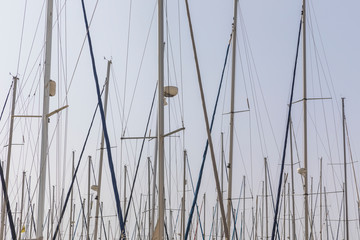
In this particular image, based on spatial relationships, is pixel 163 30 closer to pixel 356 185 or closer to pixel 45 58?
pixel 45 58

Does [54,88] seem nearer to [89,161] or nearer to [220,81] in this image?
[220,81]

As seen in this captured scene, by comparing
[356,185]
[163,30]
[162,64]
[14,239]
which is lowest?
[14,239]

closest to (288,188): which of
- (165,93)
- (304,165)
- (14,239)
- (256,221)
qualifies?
(256,221)

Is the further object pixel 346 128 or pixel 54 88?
pixel 346 128

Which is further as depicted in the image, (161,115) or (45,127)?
(45,127)

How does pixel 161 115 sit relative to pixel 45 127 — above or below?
above

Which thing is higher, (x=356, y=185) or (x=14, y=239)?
(x=356, y=185)

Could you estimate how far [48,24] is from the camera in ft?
45.6

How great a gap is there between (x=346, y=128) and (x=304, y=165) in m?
8.88

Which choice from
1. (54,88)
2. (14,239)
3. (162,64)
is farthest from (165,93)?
(14,239)

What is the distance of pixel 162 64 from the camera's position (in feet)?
44.0

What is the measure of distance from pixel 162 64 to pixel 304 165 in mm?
8605

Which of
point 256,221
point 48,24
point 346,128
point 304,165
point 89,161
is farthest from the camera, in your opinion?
point 256,221

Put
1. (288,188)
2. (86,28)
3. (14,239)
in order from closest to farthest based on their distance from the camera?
(14,239), (86,28), (288,188)
